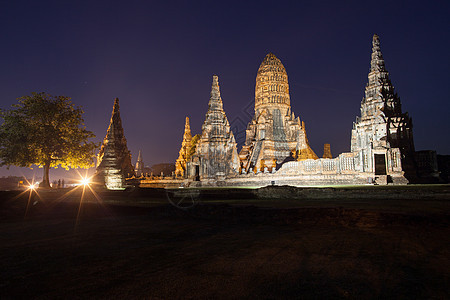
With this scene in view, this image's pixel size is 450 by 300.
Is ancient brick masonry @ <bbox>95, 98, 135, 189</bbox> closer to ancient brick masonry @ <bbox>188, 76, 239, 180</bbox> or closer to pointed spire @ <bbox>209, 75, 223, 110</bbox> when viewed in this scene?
ancient brick masonry @ <bbox>188, 76, 239, 180</bbox>

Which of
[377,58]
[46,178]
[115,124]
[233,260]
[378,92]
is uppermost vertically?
[377,58]

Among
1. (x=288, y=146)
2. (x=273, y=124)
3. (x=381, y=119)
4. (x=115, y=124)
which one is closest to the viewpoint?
(x=381, y=119)

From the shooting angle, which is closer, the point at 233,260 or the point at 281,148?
the point at 233,260

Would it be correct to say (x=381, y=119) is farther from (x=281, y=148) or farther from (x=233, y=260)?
(x=233, y=260)

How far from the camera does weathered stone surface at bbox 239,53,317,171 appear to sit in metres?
37.6

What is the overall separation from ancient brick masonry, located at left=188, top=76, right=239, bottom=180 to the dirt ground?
87.1 feet

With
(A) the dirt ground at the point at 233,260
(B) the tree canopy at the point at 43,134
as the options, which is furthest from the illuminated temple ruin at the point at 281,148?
(A) the dirt ground at the point at 233,260

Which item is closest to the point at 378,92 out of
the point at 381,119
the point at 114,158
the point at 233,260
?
the point at 381,119

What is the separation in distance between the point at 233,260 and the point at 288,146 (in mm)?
36139

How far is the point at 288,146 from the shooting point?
3888cm

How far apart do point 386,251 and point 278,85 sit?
124ft

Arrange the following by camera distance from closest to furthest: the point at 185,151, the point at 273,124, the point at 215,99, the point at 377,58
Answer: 1. the point at 377,58
2. the point at 215,99
3. the point at 273,124
4. the point at 185,151

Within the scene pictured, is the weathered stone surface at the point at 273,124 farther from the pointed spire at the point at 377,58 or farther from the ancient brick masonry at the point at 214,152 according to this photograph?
the pointed spire at the point at 377,58

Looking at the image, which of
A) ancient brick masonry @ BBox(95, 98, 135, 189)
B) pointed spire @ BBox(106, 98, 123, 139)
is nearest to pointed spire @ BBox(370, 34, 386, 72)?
ancient brick masonry @ BBox(95, 98, 135, 189)
